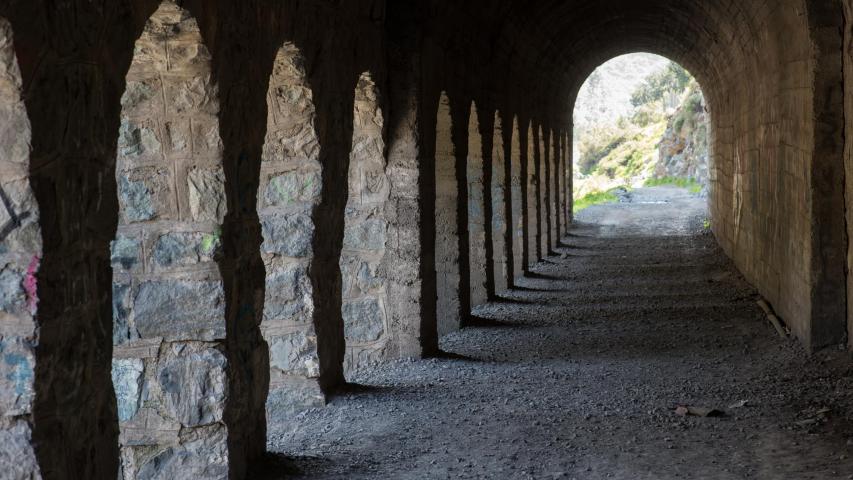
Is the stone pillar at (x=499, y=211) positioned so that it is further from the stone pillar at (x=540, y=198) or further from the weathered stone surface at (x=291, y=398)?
the weathered stone surface at (x=291, y=398)

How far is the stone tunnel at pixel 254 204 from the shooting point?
2.87m

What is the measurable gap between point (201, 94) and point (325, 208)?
1.68 meters

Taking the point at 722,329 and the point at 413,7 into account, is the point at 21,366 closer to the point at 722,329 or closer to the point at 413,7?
the point at 413,7

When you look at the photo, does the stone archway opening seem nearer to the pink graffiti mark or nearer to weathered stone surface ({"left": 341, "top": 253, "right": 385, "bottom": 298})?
weathered stone surface ({"left": 341, "top": 253, "right": 385, "bottom": 298})

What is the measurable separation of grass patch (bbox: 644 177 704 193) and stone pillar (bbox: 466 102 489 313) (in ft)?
75.3

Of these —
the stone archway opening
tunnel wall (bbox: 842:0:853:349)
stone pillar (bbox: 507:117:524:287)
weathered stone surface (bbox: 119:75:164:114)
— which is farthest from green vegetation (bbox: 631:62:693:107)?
weathered stone surface (bbox: 119:75:164:114)

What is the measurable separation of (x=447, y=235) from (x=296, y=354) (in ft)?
12.3

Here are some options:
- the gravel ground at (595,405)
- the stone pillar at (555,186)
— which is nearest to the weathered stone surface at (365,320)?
the gravel ground at (595,405)

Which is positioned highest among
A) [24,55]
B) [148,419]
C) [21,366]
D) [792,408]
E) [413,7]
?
[413,7]

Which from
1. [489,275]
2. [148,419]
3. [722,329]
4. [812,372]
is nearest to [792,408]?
[812,372]

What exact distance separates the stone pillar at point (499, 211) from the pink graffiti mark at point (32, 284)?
9.22m

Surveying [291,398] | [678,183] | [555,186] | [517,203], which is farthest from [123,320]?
[678,183]

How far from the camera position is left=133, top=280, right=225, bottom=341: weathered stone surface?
13.9 feet

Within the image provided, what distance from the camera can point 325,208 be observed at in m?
5.75
